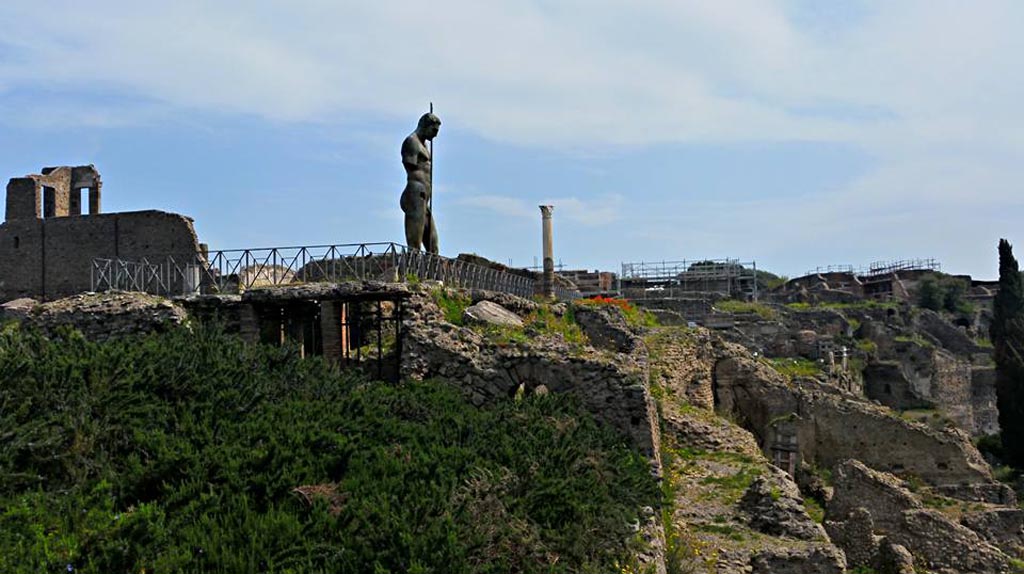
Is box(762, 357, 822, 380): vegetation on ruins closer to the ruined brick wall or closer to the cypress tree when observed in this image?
the cypress tree

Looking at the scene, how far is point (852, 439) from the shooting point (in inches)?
971

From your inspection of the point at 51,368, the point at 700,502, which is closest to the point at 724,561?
the point at 700,502

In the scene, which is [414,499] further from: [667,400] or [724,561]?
[667,400]

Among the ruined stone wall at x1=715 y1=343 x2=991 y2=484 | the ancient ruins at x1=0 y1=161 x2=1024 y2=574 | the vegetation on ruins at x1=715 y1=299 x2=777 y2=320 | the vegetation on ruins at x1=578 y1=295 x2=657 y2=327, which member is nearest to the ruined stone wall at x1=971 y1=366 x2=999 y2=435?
the vegetation on ruins at x1=715 y1=299 x2=777 y2=320

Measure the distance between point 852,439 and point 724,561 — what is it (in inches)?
523

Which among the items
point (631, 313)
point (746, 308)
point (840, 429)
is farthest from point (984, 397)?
point (840, 429)

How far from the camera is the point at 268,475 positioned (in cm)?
898

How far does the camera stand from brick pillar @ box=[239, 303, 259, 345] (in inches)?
594

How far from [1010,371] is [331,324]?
26.6 metres

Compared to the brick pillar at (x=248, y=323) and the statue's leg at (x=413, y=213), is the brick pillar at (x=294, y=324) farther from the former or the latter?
the statue's leg at (x=413, y=213)

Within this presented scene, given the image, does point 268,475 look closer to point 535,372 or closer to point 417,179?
point 535,372

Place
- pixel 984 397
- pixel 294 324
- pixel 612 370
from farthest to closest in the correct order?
1. pixel 984 397
2. pixel 294 324
3. pixel 612 370

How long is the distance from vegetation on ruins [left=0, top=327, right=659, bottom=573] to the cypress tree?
79.6ft

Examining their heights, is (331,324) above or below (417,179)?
below
